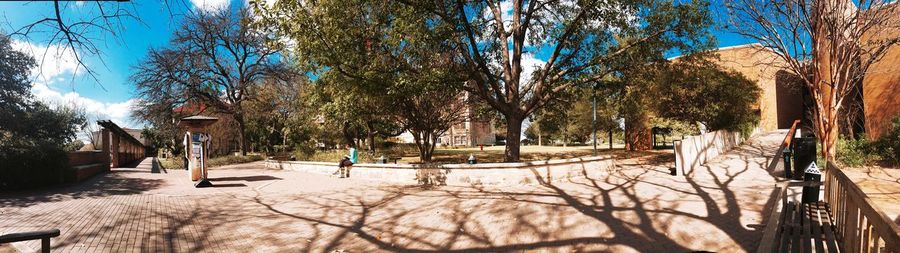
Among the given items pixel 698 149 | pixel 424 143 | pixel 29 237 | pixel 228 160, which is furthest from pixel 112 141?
pixel 698 149

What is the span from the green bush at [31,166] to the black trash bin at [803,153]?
1868 centimetres

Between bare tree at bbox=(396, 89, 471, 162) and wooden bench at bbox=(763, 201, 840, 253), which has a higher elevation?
bare tree at bbox=(396, 89, 471, 162)

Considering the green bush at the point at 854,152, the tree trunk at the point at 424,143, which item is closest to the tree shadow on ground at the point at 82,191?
the tree trunk at the point at 424,143

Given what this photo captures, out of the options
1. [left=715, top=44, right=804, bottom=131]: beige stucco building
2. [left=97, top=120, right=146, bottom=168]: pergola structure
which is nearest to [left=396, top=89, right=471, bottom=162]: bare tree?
[left=97, top=120, right=146, bottom=168]: pergola structure

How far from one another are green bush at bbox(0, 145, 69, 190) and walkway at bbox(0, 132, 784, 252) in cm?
99

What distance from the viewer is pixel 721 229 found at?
216 inches

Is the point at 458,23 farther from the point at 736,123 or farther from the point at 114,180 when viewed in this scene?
the point at 736,123

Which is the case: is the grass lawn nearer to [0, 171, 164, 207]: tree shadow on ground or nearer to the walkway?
the walkway

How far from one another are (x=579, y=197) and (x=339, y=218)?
4.90 meters

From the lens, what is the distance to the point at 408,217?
691 cm

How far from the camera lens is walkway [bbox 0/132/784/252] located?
518 cm

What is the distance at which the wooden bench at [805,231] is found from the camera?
163 inches

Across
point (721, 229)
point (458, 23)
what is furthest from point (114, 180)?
point (721, 229)

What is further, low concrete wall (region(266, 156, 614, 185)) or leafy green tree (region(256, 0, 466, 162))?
low concrete wall (region(266, 156, 614, 185))
